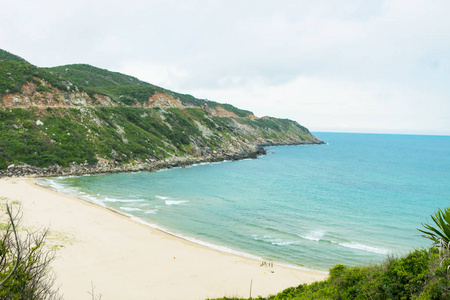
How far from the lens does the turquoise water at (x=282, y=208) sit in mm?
24484

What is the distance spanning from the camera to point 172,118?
9044cm

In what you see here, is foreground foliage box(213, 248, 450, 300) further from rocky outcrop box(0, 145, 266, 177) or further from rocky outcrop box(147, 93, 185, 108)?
rocky outcrop box(147, 93, 185, 108)

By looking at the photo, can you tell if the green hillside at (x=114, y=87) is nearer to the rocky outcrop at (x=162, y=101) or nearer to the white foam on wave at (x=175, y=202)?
the rocky outcrop at (x=162, y=101)

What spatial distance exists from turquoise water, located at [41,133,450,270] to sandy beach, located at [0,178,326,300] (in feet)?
8.83

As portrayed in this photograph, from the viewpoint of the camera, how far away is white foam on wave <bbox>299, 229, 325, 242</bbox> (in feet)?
86.1

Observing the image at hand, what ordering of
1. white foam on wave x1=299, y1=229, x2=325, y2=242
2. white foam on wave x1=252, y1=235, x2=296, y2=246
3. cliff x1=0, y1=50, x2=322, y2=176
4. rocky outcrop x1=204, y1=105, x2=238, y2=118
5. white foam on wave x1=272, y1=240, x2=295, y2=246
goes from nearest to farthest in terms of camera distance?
1. white foam on wave x1=272, y1=240, x2=295, y2=246
2. white foam on wave x1=252, y1=235, x2=296, y2=246
3. white foam on wave x1=299, y1=229, x2=325, y2=242
4. cliff x1=0, y1=50, x2=322, y2=176
5. rocky outcrop x1=204, y1=105, x2=238, y2=118

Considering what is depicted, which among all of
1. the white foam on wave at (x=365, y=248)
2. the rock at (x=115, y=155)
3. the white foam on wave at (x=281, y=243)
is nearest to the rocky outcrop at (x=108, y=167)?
the rock at (x=115, y=155)

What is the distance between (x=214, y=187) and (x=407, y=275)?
41315 mm

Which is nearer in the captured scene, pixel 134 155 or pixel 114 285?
pixel 114 285

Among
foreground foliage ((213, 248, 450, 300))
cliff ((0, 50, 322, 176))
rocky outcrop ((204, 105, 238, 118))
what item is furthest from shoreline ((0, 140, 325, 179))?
rocky outcrop ((204, 105, 238, 118))

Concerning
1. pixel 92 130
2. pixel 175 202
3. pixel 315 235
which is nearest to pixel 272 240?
pixel 315 235

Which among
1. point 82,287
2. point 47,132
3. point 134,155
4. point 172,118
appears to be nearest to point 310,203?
point 82,287

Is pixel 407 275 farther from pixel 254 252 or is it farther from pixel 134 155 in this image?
pixel 134 155

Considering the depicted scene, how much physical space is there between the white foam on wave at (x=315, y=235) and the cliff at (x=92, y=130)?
4176cm
